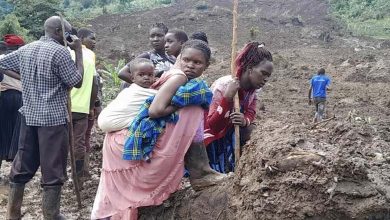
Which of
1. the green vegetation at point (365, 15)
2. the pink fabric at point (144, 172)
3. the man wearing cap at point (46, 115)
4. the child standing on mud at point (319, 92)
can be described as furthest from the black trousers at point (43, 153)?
the green vegetation at point (365, 15)

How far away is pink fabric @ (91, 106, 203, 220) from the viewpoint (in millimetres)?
3293

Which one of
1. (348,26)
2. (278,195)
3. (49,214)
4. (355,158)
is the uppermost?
(355,158)

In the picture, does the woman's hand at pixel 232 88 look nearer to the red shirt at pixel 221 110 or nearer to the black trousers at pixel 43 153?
the red shirt at pixel 221 110

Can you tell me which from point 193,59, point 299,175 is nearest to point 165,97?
point 193,59

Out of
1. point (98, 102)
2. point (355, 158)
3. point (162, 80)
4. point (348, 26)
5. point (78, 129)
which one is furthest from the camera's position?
point (348, 26)

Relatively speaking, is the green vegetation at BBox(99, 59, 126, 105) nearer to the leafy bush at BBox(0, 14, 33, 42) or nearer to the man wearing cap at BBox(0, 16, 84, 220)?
the leafy bush at BBox(0, 14, 33, 42)

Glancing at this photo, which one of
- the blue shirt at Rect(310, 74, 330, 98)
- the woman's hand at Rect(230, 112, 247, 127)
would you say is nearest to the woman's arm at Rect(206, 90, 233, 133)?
the woman's hand at Rect(230, 112, 247, 127)

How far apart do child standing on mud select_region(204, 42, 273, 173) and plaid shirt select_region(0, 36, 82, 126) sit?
115 centimetres

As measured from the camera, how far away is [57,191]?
4016 mm

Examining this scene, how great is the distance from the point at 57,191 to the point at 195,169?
51.1 inches

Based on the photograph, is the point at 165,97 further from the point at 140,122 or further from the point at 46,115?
the point at 46,115

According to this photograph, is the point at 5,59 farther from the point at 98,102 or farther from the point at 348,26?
the point at 348,26

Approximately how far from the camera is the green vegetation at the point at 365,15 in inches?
1015

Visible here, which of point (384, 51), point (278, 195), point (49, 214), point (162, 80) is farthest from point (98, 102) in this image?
point (384, 51)
